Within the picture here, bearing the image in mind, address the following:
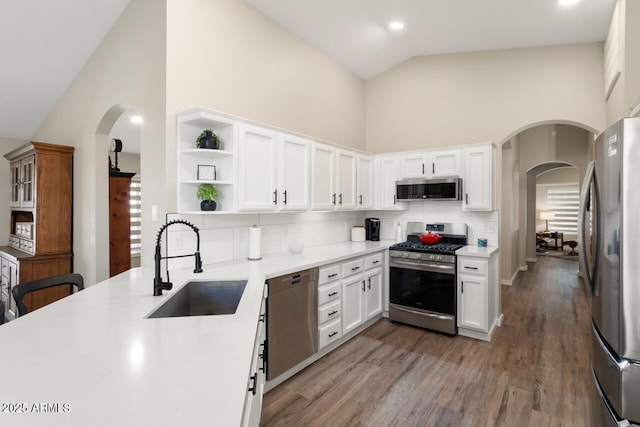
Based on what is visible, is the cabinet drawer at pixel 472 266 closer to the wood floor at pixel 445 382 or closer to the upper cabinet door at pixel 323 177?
the wood floor at pixel 445 382

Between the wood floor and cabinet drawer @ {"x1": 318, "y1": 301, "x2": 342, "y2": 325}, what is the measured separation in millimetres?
354

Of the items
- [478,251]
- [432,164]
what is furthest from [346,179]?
[478,251]

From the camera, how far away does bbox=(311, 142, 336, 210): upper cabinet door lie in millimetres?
3438

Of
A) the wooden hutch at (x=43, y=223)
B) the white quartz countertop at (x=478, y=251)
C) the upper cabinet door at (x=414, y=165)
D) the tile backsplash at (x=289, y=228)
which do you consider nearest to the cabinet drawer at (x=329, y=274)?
the tile backsplash at (x=289, y=228)

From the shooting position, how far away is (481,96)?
13.5 ft

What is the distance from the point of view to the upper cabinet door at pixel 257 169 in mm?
2705

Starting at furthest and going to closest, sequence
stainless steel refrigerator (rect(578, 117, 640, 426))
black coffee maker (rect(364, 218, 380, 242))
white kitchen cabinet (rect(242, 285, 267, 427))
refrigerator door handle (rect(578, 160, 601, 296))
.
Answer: black coffee maker (rect(364, 218, 380, 242)) < refrigerator door handle (rect(578, 160, 601, 296)) < stainless steel refrigerator (rect(578, 117, 640, 426)) < white kitchen cabinet (rect(242, 285, 267, 427))

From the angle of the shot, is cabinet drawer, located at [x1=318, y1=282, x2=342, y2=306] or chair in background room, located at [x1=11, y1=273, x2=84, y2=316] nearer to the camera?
chair in background room, located at [x1=11, y1=273, x2=84, y2=316]

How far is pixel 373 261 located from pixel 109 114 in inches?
125

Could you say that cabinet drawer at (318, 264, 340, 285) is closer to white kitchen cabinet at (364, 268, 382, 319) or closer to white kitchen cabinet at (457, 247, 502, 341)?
white kitchen cabinet at (364, 268, 382, 319)

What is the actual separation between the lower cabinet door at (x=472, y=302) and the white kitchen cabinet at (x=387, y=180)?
1298mm

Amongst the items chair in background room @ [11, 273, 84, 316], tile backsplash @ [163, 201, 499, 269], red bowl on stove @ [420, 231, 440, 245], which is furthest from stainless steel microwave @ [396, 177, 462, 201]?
chair in background room @ [11, 273, 84, 316]

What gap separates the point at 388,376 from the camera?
276 centimetres

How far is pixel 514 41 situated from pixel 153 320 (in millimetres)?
4381
